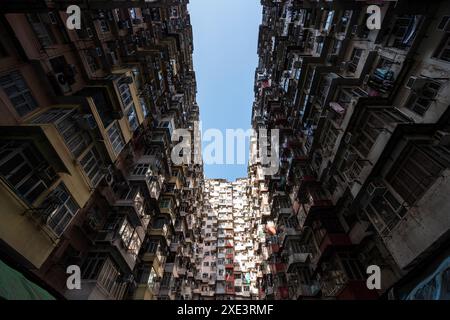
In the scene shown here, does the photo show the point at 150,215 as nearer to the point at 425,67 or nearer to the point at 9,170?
the point at 9,170

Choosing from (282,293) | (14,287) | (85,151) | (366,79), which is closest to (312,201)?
(366,79)

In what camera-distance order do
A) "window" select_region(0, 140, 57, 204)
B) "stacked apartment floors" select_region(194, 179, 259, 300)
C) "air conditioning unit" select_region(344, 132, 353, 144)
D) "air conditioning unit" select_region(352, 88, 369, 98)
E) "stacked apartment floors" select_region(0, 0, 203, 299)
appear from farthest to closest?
"stacked apartment floors" select_region(194, 179, 259, 300)
"air conditioning unit" select_region(352, 88, 369, 98)
"air conditioning unit" select_region(344, 132, 353, 144)
"stacked apartment floors" select_region(0, 0, 203, 299)
"window" select_region(0, 140, 57, 204)

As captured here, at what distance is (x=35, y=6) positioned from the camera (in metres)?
8.66

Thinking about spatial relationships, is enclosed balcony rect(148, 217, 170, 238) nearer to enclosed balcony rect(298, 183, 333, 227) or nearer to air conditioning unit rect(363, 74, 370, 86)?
enclosed balcony rect(298, 183, 333, 227)

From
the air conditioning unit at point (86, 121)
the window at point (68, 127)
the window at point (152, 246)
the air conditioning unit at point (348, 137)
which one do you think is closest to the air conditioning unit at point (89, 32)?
the window at point (68, 127)

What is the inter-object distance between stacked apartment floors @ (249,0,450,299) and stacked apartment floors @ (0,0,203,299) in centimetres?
1420

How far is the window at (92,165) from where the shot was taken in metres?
12.1

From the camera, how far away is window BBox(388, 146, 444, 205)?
8.65 metres

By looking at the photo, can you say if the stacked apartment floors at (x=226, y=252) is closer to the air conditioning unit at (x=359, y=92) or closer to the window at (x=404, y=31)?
the air conditioning unit at (x=359, y=92)

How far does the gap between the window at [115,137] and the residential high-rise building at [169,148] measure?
5.7 inches

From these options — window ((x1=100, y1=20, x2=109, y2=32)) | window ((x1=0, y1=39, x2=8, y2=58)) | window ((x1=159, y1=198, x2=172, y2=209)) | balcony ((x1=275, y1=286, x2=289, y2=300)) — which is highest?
window ((x1=100, y1=20, x2=109, y2=32))

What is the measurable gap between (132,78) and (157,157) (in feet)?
27.0

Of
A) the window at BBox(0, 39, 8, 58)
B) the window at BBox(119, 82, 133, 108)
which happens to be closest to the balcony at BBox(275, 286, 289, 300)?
the window at BBox(119, 82, 133, 108)

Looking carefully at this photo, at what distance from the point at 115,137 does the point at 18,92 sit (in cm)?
567
